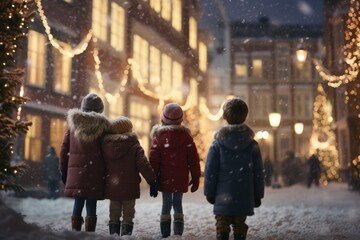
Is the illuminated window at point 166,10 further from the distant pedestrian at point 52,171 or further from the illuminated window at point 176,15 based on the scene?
the distant pedestrian at point 52,171

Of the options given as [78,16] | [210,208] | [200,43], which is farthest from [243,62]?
[210,208]

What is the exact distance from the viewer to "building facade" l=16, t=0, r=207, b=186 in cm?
1830

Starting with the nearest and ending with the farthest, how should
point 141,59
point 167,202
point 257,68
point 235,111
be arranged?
point 235,111
point 167,202
point 141,59
point 257,68

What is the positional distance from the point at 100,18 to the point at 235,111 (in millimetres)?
15268

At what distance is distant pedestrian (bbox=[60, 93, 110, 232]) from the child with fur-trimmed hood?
124 millimetres

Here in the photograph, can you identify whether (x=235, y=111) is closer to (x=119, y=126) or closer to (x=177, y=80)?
(x=119, y=126)

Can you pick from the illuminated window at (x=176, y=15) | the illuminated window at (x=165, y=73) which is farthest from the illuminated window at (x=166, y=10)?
the illuminated window at (x=165, y=73)

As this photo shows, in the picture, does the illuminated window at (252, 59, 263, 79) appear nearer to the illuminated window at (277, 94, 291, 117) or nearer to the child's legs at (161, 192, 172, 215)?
the illuminated window at (277, 94, 291, 117)

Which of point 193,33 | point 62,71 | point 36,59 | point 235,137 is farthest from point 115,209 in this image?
point 193,33

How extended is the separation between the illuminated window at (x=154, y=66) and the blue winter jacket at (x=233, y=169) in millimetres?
19309

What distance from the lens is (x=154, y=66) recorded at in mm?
26422

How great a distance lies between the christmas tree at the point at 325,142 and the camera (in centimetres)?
3497

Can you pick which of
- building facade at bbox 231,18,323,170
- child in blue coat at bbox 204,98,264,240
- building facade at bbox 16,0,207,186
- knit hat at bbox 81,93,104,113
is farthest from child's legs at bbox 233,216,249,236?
building facade at bbox 231,18,323,170

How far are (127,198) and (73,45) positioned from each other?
528 inches
